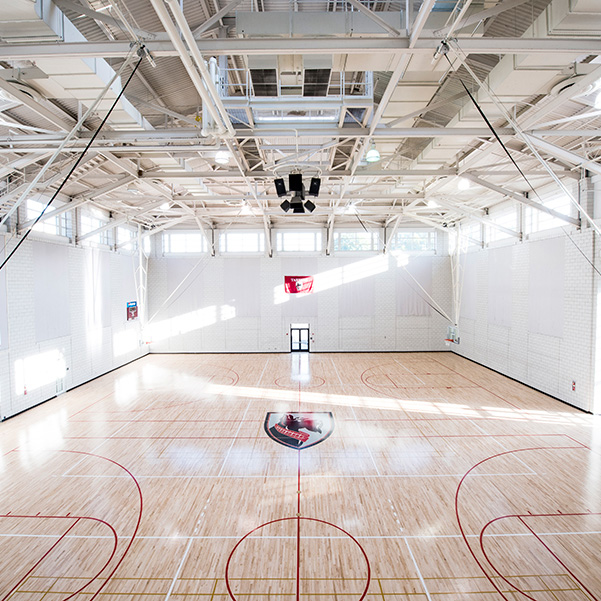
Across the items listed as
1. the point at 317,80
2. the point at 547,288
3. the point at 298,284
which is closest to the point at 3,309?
the point at 317,80

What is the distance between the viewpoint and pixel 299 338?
22.1 m

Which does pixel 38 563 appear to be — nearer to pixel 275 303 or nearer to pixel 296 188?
pixel 296 188

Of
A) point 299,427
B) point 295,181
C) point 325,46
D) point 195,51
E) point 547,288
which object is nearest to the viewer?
point 195,51

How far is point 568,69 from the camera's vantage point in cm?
627

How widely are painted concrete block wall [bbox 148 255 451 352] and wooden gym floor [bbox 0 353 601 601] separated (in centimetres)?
886

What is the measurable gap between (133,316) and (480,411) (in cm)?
1815

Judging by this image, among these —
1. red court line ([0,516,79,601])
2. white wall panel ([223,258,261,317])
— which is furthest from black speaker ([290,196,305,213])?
white wall panel ([223,258,261,317])

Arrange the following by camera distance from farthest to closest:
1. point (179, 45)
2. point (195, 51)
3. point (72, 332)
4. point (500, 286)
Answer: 1. point (500, 286)
2. point (72, 332)
3. point (195, 51)
4. point (179, 45)

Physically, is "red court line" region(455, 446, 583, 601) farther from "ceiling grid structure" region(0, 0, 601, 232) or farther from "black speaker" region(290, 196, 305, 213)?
"black speaker" region(290, 196, 305, 213)

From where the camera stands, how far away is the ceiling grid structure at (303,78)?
521 centimetres

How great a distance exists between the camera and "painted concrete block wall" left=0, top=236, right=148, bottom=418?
11945mm

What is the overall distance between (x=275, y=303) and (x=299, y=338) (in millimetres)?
2736

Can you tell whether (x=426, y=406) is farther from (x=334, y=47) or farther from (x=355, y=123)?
(x=334, y=47)

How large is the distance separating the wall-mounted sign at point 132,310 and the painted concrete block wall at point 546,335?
19596mm
